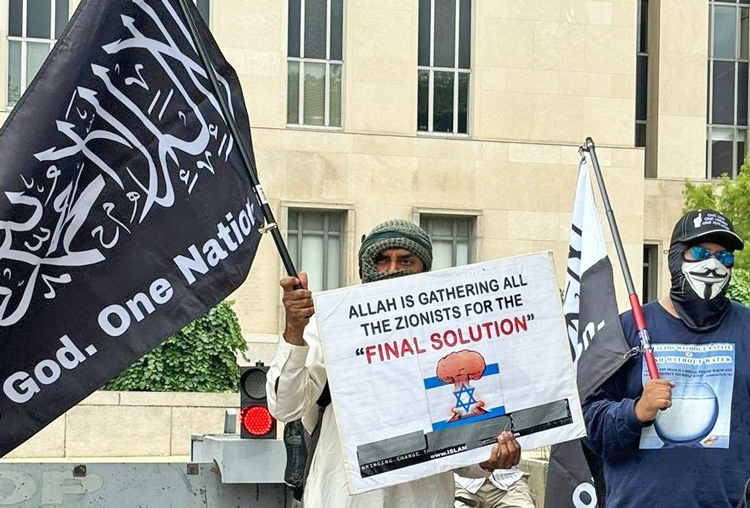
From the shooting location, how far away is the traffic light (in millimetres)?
7547

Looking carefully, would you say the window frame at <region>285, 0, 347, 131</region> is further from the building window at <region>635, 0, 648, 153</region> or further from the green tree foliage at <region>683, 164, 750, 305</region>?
the building window at <region>635, 0, 648, 153</region>

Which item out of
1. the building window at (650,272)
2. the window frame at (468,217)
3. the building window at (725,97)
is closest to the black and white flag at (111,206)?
the window frame at (468,217)

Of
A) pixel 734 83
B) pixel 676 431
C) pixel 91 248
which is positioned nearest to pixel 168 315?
pixel 91 248

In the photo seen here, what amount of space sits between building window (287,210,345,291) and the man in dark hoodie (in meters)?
23.8

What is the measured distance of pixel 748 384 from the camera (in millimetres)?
5215

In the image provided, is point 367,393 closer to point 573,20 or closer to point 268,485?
point 268,485

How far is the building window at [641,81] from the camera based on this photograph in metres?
36.3

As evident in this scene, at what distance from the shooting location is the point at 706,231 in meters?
5.31

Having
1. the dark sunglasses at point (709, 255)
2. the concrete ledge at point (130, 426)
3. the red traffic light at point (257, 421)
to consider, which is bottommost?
the concrete ledge at point (130, 426)

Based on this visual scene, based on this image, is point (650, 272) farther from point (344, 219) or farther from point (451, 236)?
point (344, 219)

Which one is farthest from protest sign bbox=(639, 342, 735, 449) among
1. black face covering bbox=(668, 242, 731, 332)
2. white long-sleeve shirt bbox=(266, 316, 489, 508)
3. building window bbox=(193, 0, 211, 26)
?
building window bbox=(193, 0, 211, 26)

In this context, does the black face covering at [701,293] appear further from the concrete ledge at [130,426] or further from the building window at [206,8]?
the building window at [206,8]

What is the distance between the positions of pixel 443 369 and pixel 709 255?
116 centimetres

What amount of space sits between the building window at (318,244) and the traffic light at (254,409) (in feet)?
69.4
